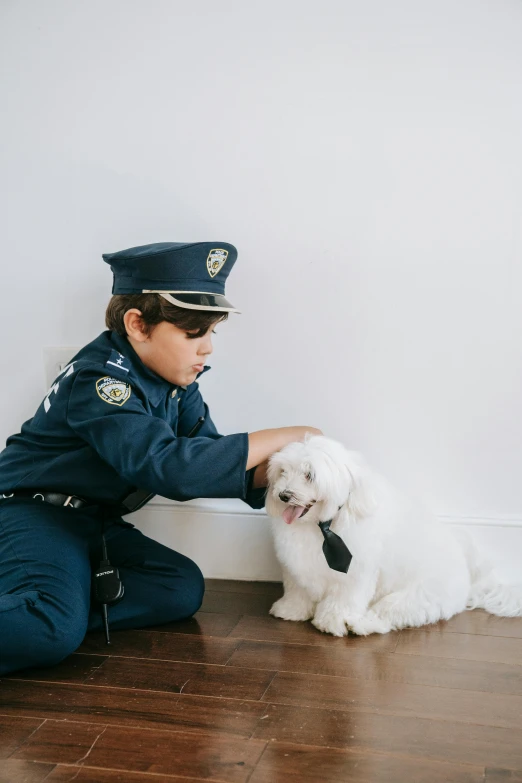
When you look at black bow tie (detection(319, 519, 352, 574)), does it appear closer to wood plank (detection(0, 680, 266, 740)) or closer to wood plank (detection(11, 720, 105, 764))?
wood plank (detection(0, 680, 266, 740))

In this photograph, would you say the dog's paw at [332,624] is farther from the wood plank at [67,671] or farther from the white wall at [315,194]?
the wood plank at [67,671]

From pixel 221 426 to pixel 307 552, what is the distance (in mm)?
541

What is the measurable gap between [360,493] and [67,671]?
77 centimetres

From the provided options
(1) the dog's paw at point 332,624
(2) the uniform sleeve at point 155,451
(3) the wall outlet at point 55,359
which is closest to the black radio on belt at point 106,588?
(2) the uniform sleeve at point 155,451

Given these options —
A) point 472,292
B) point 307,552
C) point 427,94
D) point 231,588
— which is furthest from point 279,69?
point 231,588

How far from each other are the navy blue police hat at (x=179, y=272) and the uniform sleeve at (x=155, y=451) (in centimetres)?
26

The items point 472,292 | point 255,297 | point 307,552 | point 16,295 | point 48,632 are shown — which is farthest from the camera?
point 16,295

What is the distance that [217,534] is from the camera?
2.26 meters

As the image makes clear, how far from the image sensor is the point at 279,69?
204 centimetres

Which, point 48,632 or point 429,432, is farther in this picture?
point 429,432

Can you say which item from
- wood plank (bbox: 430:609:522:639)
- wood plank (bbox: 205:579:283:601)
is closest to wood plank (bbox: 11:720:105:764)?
wood plank (bbox: 205:579:283:601)

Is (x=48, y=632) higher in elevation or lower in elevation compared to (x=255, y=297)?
lower

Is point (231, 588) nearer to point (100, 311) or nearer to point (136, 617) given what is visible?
point (136, 617)

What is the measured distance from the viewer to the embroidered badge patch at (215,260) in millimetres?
1858
